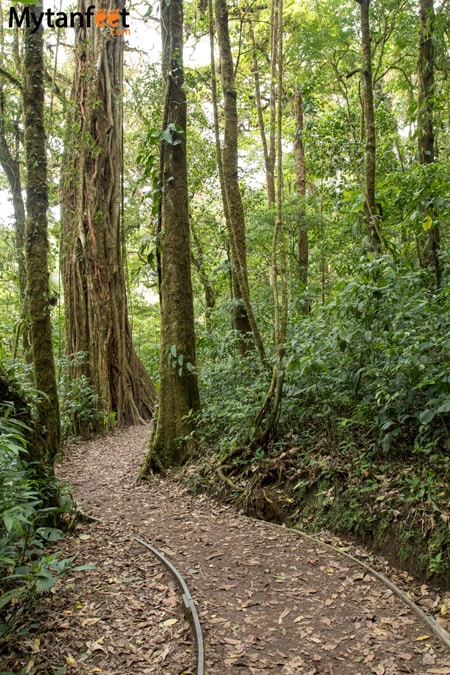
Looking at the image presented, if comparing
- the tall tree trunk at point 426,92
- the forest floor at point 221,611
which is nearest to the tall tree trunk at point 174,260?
the forest floor at point 221,611

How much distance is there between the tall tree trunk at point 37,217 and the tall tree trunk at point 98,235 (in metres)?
4.88

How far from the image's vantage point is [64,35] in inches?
493

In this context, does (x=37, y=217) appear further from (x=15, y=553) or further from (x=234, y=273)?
(x=15, y=553)

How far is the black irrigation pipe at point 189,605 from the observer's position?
9.35ft

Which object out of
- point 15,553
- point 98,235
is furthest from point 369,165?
point 98,235

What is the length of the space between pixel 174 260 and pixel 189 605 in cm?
496

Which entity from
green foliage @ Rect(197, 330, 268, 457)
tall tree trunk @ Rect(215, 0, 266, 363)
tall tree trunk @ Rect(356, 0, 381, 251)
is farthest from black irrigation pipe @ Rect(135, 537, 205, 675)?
tall tree trunk @ Rect(356, 0, 381, 251)

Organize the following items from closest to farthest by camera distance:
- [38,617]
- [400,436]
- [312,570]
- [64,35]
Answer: [38,617] → [312,570] → [400,436] → [64,35]

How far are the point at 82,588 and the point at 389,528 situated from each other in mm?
2546

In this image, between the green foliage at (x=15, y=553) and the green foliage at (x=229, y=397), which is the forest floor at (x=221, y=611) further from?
the green foliage at (x=229, y=397)

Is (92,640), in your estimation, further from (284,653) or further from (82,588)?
(284,653)

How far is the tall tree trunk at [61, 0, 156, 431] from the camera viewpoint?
11.4 m

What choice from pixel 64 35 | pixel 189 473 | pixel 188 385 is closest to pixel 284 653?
pixel 189 473

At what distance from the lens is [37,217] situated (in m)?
6.34
